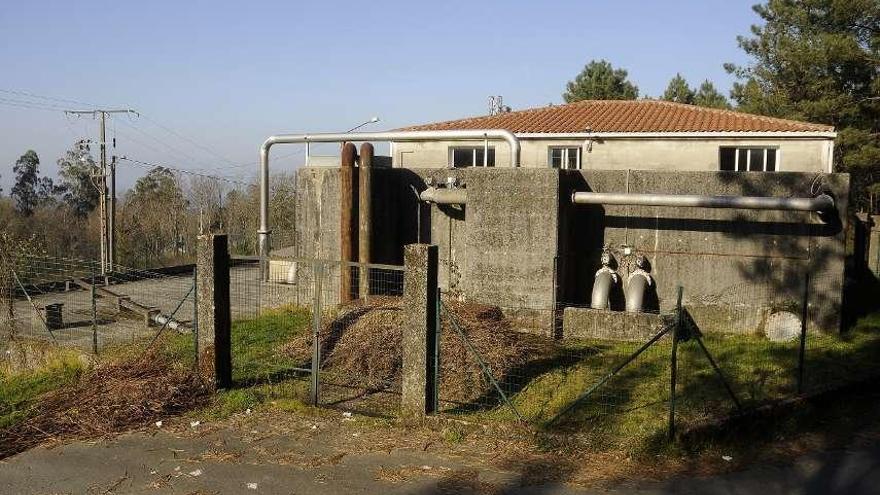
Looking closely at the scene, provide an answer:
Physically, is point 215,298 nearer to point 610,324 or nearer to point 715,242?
point 610,324

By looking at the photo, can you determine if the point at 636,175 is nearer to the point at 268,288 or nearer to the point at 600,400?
the point at 600,400

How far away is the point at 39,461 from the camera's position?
7457 millimetres

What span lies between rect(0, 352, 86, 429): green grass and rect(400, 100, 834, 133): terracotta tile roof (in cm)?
1330

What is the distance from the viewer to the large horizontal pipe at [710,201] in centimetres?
1123

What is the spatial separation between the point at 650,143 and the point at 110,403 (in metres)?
14.8

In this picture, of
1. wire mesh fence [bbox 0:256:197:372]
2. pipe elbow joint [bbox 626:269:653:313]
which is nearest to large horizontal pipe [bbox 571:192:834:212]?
pipe elbow joint [bbox 626:269:653:313]

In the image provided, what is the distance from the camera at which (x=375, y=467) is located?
7062 mm

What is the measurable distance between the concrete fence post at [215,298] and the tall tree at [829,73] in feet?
76.8

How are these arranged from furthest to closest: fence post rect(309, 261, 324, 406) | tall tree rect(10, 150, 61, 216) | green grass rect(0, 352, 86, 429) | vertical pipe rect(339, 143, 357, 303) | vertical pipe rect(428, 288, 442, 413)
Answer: tall tree rect(10, 150, 61, 216)
vertical pipe rect(339, 143, 357, 303)
green grass rect(0, 352, 86, 429)
fence post rect(309, 261, 324, 406)
vertical pipe rect(428, 288, 442, 413)

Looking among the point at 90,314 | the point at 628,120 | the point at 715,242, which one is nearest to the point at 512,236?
the point at 715,242

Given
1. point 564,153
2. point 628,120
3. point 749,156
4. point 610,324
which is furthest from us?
point 628,120

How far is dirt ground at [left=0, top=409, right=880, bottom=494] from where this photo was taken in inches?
260

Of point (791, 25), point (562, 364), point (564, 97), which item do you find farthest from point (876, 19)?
point (562, 364)

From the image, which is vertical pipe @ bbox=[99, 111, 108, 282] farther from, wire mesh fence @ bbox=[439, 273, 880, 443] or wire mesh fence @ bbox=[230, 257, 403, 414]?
wire mesh fence @ bbox=[439, 273, 880, 443]
